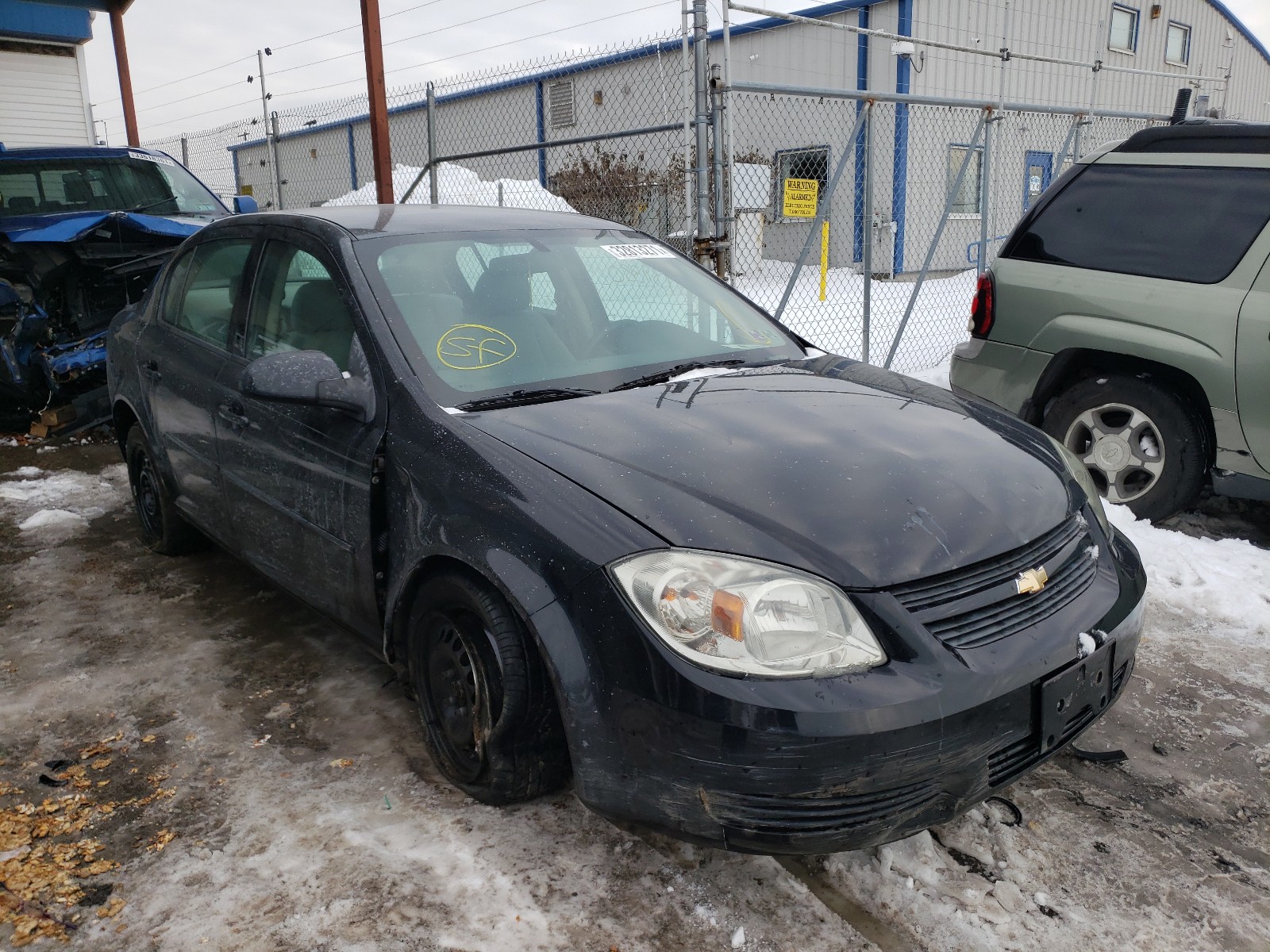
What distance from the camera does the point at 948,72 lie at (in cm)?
1580

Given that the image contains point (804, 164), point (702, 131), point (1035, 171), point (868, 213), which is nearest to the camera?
point (702, 131)

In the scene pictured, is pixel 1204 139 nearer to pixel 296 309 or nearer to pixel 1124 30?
pixel 296 309

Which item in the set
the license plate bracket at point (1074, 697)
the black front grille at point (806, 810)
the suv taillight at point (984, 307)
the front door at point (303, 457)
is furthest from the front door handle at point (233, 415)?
the suv taillight at point (984, 307)

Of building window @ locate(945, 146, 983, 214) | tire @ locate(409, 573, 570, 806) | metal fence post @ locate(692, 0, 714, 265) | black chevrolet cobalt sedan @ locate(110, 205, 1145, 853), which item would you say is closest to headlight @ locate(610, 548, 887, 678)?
black chevrolet cobalt sedan @ locate(110, 205, 1145, 853)

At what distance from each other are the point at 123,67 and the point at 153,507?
1630cm

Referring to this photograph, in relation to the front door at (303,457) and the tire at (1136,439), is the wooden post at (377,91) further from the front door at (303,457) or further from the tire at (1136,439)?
the tire at (1136,439)

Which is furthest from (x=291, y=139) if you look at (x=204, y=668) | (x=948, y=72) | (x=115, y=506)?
(x=204, y=668)

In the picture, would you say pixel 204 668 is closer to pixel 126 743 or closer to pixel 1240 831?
pixel 126 743

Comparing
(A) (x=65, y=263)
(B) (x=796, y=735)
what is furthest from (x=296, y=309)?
(A) (x=65, y=263)

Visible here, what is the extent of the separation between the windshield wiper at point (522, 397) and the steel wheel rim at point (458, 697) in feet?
1.87

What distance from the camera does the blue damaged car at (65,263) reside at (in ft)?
22.8

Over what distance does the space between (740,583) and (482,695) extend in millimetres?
810

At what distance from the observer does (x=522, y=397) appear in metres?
2.71

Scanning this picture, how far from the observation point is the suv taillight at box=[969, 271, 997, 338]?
5008 mm
